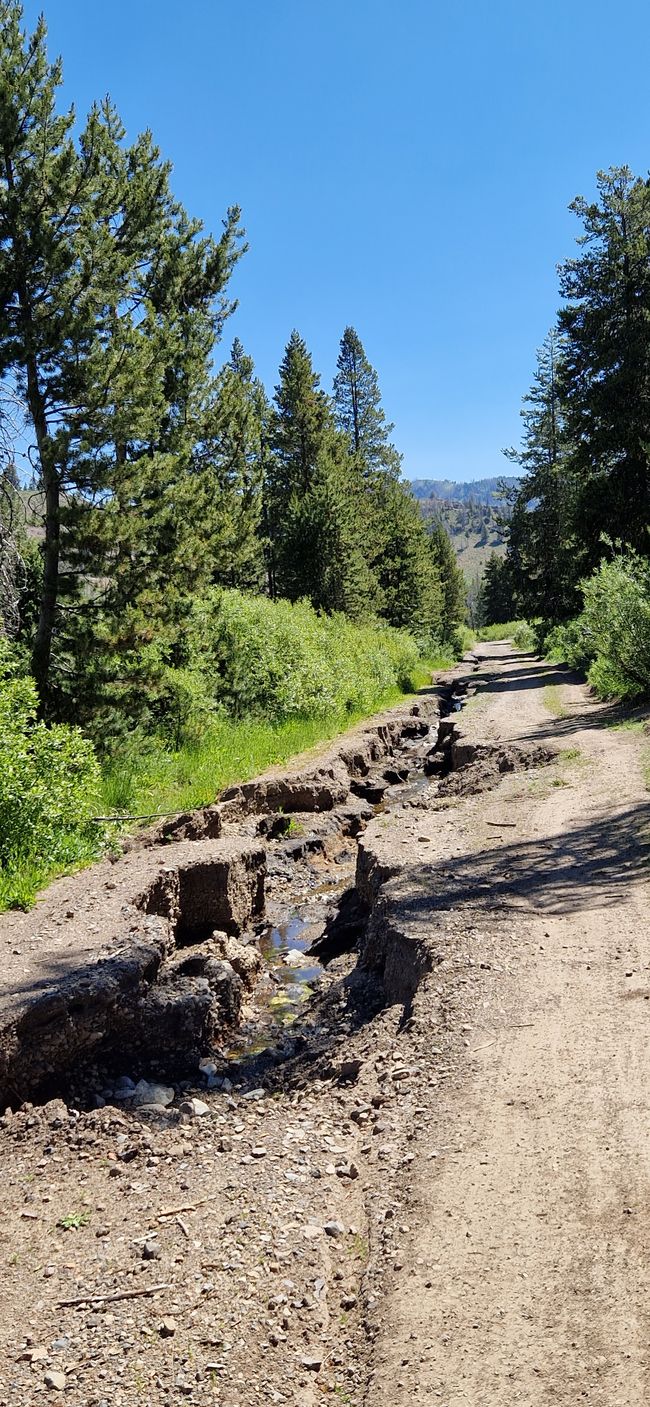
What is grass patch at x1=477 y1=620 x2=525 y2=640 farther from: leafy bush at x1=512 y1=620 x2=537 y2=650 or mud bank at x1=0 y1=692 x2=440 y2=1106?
mud bank at x1=0 y1=692 x2=440 y2=1106

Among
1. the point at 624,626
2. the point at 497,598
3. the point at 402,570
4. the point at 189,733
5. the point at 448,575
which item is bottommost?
the point at 189,733

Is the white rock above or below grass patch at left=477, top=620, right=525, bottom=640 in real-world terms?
below

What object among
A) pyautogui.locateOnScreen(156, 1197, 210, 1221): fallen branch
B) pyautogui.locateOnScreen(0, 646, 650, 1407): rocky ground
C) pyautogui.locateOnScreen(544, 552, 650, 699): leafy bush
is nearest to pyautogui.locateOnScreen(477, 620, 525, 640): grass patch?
pyautogui.locateOnScreen(544, 552, 650, 699): leafy bush

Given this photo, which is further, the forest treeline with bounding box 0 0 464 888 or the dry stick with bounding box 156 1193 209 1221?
the forest treeline with bounding box 0 0 464 888

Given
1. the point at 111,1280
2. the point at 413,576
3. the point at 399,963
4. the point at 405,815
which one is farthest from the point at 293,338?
the point at 111,1280

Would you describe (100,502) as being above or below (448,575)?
below

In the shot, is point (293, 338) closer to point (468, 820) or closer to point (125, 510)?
point (125, 510)

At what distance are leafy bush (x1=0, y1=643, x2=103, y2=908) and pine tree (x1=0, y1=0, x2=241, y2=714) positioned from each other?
2.86 m

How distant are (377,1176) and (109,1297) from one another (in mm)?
1227

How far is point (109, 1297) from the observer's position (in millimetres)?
3346

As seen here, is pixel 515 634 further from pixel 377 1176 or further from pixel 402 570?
pixel 377 1176

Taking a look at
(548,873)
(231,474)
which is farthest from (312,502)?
(548,873)

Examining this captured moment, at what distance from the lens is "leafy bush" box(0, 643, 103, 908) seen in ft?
27.4

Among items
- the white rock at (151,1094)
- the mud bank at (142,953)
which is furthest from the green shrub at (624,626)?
the white rock at (151,1094)
